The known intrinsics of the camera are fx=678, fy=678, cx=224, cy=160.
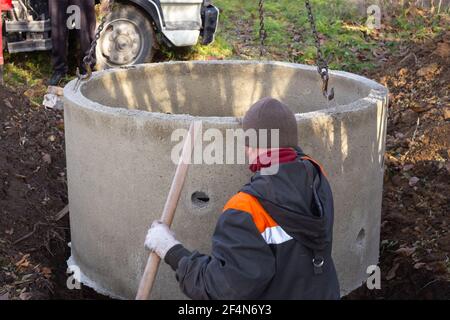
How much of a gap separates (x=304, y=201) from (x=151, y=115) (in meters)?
1.39

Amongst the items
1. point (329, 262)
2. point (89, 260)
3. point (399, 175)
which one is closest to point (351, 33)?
point (399, 175)

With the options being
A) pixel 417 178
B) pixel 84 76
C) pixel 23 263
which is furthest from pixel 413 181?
pixel 23 263

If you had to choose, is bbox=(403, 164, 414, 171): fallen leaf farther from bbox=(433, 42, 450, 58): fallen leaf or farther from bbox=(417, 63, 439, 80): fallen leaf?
bbox=(433, 42, 450, 58): fallen leaf

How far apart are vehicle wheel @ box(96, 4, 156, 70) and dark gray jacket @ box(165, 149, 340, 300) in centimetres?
550

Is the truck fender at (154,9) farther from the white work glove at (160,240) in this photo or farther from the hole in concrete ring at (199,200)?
the white work glove at (160,240)

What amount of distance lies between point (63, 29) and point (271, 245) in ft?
18.0

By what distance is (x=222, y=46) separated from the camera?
942cm

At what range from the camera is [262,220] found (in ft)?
8.77

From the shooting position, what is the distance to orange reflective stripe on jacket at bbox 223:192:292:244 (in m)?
2.67

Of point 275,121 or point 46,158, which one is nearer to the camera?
point 275,121

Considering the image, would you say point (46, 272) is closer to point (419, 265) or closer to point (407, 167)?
point (419, 265)

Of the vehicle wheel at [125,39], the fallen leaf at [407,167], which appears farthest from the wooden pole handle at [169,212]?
the vehicle wheel at [125,39]

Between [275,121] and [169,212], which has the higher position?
[275,121]

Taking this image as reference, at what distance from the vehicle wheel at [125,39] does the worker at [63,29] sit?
395 millimetres
